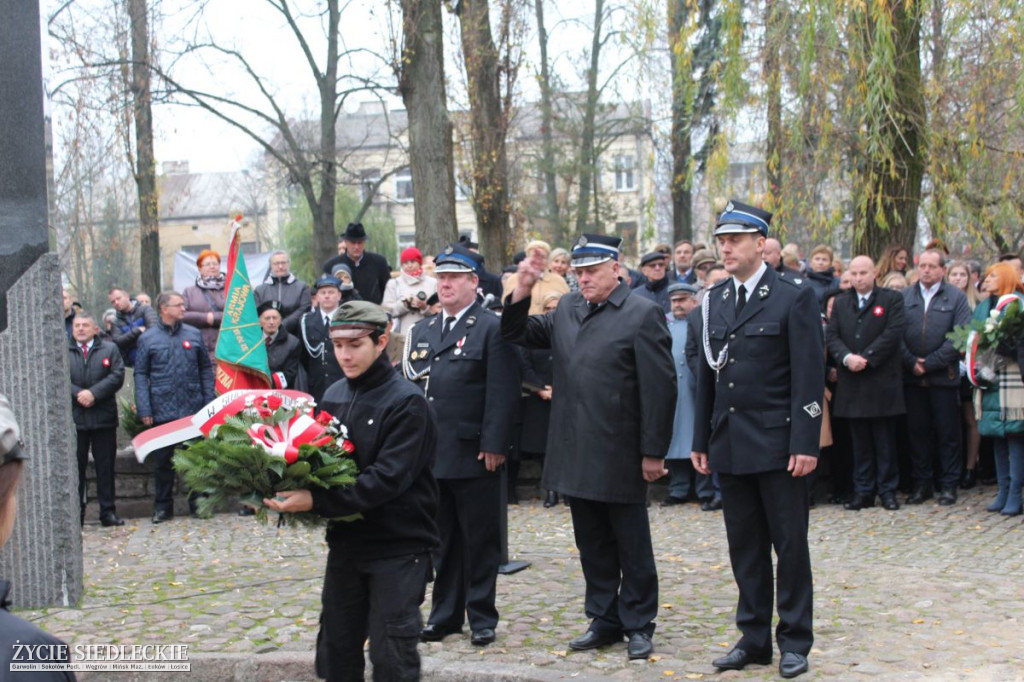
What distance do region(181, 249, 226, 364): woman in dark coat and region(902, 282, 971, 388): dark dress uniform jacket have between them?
24.2ft

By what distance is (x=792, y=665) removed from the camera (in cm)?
618

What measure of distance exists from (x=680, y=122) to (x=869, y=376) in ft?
47.8

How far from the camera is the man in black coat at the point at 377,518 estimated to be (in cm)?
512

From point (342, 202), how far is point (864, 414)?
44545mm

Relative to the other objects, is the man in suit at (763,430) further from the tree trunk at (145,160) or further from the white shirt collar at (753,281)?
the tree trunk at (145,160)

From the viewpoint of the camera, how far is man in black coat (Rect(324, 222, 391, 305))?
44.8ft


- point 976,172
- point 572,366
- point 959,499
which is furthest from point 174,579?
point 976,172

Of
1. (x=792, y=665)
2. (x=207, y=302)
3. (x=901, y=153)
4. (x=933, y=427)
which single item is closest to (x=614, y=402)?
(x=792, y=665)

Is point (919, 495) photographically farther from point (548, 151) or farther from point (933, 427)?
point (548, 151)

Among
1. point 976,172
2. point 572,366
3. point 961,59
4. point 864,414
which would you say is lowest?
point 864,414

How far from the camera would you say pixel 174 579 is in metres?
9.12

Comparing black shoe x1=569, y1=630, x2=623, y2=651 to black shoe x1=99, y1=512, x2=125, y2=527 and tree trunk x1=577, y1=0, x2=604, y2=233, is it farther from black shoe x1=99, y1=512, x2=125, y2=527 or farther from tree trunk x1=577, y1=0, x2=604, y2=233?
tree trunk x1=577, y1=0, x2=604, y2=233

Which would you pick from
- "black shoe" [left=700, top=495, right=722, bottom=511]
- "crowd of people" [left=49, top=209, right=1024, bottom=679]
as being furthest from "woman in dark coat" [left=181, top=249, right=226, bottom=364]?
"black shoe" [left=700, top=495, right=722, bottom=511]

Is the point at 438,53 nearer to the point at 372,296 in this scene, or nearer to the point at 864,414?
the point at 372,296
